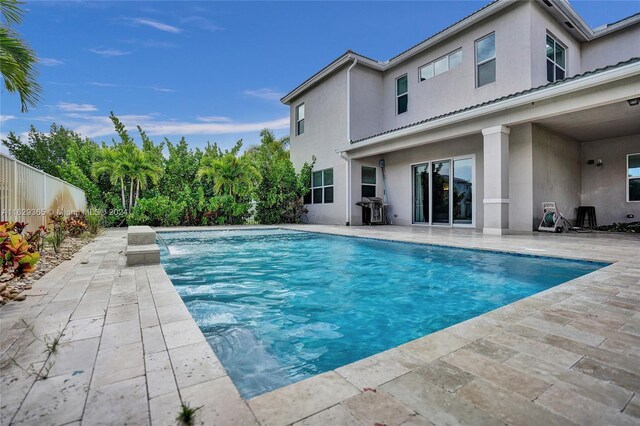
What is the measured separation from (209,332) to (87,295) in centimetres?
137

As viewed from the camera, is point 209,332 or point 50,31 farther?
point 50,31

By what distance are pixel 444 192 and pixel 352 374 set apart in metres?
10.4

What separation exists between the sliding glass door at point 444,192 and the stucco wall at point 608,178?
13.3 ft

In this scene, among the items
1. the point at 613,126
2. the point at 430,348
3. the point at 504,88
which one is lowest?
the point at 430,348

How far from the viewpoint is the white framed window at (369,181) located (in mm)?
13047

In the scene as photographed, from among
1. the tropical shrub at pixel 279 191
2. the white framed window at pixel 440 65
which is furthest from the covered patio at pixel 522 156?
the tropical shrub at pixel 279 191

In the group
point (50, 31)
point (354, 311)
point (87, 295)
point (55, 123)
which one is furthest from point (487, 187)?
point (55, 123)

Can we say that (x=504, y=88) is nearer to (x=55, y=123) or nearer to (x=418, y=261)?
(x=418, y=261)

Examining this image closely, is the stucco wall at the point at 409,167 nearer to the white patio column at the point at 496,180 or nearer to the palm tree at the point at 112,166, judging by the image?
the white patio column at the point at 496,180

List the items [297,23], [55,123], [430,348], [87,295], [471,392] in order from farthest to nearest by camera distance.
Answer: [55,123]
[297,23]
[87,295]
[430,348]
[471,392]

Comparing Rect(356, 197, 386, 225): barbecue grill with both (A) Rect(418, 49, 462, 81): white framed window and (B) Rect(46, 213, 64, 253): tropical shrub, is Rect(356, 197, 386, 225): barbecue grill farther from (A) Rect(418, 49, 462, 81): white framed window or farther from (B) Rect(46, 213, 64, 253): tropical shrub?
→ (B) Rect(46, 213, 64, 253): tropical shrub

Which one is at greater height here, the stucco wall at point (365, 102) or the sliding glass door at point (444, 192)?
the stucco wall at point (365, 102)

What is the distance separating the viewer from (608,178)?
10047 millimetres

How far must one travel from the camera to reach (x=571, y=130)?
918cm
